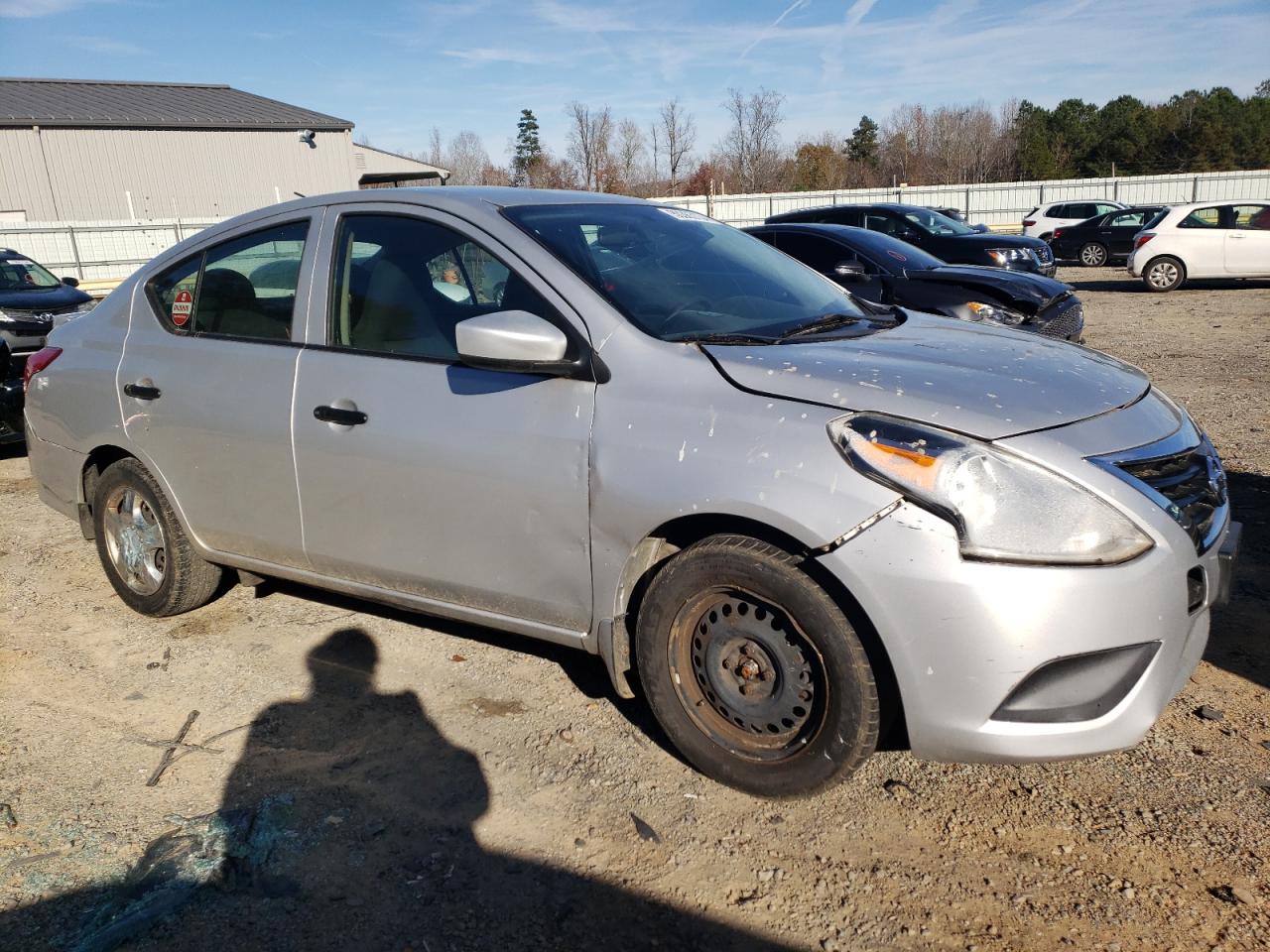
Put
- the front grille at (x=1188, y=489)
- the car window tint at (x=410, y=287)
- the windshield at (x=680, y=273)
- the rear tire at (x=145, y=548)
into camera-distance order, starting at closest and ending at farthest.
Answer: the front grille at (x=1188, y=489) < the windshield at (x=680, y=273) < the car window tint at (x=410, y=287) < the rear tire at (x=145, y=548)

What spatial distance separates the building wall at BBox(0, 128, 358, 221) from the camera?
3888cm

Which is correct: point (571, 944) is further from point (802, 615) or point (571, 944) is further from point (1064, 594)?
point (1064, 594)

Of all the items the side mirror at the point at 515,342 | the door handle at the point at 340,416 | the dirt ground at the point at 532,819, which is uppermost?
the side mirror at the point at 515,342

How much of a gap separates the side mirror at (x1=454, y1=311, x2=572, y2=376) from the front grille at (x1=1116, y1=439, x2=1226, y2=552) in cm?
159

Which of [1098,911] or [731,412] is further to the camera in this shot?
[731,412]

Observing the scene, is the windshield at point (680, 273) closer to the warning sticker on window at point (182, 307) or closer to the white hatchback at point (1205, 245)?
the warning sticker on window at point (182, 307)

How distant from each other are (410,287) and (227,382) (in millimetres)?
888

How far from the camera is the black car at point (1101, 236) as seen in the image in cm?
2403

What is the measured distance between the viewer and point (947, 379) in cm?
277

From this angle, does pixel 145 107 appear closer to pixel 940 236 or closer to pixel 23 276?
pixel 23 276

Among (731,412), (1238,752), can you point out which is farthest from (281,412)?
(1238,752)

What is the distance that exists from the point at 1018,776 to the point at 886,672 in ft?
2.46

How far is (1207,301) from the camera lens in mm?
15938

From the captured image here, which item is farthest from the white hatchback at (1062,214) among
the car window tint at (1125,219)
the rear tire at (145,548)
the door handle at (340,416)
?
the door handle at (340,416)
